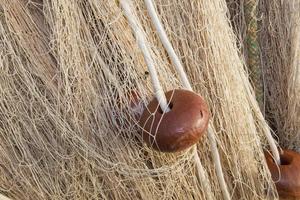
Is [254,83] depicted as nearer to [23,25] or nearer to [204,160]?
[204,160]

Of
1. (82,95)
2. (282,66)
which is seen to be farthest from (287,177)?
(82,95)

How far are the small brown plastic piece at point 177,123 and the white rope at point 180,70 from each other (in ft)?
0.19

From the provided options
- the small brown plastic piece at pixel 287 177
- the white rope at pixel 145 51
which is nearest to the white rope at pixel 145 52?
the white rope at pixel 145 51

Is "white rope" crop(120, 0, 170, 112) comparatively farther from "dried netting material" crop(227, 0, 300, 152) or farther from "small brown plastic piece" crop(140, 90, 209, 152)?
"dried netting material" crop(227, 0, 300, 152)

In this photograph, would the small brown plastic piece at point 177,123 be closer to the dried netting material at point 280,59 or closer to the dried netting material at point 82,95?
the dried netting material at point 82,95

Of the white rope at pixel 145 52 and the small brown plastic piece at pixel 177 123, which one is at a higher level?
the white rope at pixel 145 52

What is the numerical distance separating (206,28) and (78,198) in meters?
0.39

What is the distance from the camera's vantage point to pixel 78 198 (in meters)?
0.73

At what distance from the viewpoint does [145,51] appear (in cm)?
65

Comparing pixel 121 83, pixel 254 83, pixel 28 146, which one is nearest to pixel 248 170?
pixel 254 83

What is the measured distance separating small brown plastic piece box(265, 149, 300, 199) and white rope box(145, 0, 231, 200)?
99mm

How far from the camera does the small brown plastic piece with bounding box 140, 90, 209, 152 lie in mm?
595

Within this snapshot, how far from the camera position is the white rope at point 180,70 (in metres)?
0.65

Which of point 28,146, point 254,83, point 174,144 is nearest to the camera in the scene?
point 174,144
